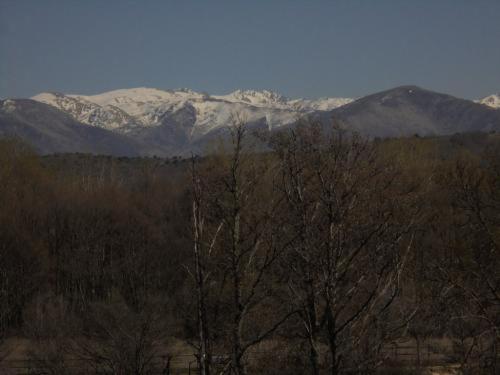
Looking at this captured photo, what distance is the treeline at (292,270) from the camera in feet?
21.2

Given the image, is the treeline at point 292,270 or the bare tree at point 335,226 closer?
the treeline at point 292,270

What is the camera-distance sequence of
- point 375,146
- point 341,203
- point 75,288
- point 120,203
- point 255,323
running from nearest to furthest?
1. point 341,203
2. point 375,146
3. point 255,323
4. point 75,288
5. point 120,203

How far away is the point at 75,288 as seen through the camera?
121 feet

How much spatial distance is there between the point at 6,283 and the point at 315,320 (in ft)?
97.4

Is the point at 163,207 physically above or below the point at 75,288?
above

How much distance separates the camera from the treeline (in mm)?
6457

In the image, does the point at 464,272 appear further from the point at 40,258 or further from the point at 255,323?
the point at 40,258

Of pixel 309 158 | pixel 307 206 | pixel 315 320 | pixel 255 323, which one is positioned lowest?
pixel 255 323

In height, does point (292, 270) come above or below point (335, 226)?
below

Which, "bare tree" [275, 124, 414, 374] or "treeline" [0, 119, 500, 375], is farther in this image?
"bare tree" [275, 124, 414, 374]

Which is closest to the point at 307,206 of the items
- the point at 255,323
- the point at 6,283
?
the point at 255,323

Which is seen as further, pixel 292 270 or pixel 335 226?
pixel 292 270

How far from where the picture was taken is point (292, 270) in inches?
306

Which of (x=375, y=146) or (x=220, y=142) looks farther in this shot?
(x=220, y=142)
